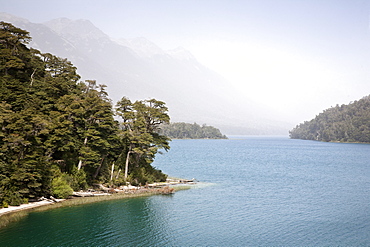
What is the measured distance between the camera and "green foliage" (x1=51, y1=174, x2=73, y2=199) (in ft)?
139

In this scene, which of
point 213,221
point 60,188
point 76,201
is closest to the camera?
point 213,221

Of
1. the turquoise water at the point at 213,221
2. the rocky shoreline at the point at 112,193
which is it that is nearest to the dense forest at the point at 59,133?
the rocky shoreline at the point at 112,193

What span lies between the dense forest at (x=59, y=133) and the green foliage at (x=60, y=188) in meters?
0.13

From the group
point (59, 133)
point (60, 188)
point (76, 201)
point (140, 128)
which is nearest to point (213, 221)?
point (76, 201)

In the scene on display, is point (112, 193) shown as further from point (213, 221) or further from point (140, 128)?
point (213, 221)

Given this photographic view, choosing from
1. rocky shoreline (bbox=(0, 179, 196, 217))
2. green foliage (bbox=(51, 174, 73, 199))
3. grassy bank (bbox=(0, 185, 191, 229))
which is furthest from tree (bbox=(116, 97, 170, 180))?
green foliage (bbox=(51, 174, 73, 199))

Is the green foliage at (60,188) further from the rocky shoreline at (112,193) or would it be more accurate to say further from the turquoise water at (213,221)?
the turquoise water at (213,221)

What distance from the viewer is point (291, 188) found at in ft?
193

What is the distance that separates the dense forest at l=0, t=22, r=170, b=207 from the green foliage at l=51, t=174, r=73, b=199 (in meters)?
0.13

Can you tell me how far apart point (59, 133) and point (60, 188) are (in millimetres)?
7587

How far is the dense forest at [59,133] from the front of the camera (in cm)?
3806

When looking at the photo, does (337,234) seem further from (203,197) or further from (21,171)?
(21,171)

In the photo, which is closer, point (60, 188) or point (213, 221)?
point (213, 221)

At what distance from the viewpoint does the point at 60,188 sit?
42.6 meters
